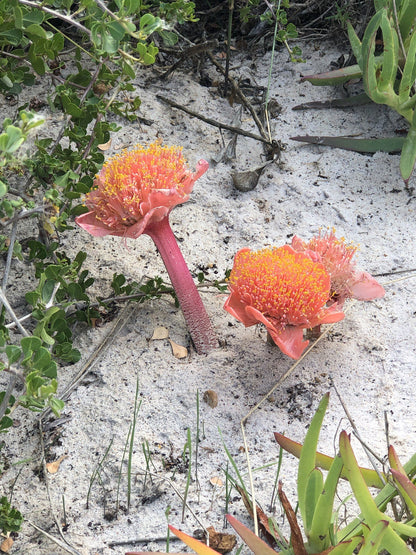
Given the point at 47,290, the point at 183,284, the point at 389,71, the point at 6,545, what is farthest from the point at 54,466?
the point at 389,71

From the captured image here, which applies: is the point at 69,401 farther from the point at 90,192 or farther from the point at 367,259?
the point at 367,259

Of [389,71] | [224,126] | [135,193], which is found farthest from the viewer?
[224,126]

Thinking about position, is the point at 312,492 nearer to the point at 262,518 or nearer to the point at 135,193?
the point at 262,518

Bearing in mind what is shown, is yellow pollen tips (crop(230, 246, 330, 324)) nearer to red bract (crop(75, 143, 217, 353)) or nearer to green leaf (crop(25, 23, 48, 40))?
red bract (crop(75, 143, 217, 353))

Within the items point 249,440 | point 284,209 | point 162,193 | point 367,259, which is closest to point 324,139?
point 284,209

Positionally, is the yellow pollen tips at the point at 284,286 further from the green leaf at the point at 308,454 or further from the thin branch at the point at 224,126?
the thin branch at the point at 224,126

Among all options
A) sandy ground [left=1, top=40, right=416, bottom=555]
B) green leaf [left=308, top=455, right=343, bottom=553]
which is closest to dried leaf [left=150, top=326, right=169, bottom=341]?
sandy ground [left=1, top=40, right=416, bottom=555]
